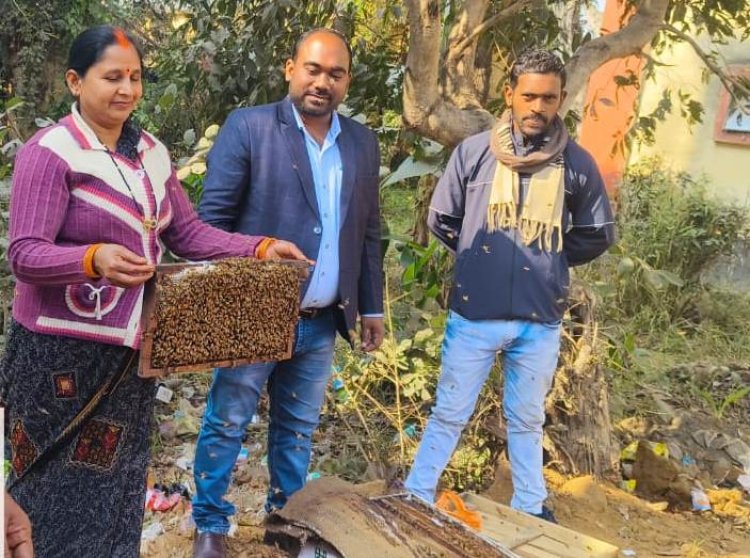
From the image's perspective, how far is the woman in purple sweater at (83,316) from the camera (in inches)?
87.7

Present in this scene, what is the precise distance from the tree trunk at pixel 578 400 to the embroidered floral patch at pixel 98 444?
2450mm

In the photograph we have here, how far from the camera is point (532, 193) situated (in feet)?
11.0

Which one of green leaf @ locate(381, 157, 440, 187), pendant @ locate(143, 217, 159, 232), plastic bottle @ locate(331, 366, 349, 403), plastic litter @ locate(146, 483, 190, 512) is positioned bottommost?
plastic litter @ locate(146, 483, 190, 512)

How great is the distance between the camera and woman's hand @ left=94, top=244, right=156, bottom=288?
2055mm

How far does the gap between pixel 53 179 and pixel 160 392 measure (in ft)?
9.52

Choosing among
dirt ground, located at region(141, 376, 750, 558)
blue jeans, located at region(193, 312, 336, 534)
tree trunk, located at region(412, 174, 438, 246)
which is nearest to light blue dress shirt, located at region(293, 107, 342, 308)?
blue jeans, located at region(193, 312, 336, 534)

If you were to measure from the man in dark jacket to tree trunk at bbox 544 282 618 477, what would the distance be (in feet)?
2.18

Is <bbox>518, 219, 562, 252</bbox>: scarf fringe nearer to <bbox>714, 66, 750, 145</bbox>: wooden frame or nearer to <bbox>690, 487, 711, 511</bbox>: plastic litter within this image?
<bbox>690, 487, 711, 511</bbox>: plastic litter

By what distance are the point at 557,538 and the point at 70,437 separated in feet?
6.56

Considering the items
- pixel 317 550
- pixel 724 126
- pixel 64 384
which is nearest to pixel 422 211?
pixel 317 550

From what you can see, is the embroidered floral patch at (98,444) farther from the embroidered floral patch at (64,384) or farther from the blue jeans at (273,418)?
the blue jeans at (273,418)

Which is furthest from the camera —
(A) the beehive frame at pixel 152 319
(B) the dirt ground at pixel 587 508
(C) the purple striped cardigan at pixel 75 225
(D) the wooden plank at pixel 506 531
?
(B) the dirt ground at pixel 587 508

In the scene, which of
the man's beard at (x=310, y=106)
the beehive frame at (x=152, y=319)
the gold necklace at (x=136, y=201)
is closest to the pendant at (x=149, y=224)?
the gold necklace at (x=136, y=201)

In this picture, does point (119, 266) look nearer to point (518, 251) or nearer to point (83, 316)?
point (83, 316)
